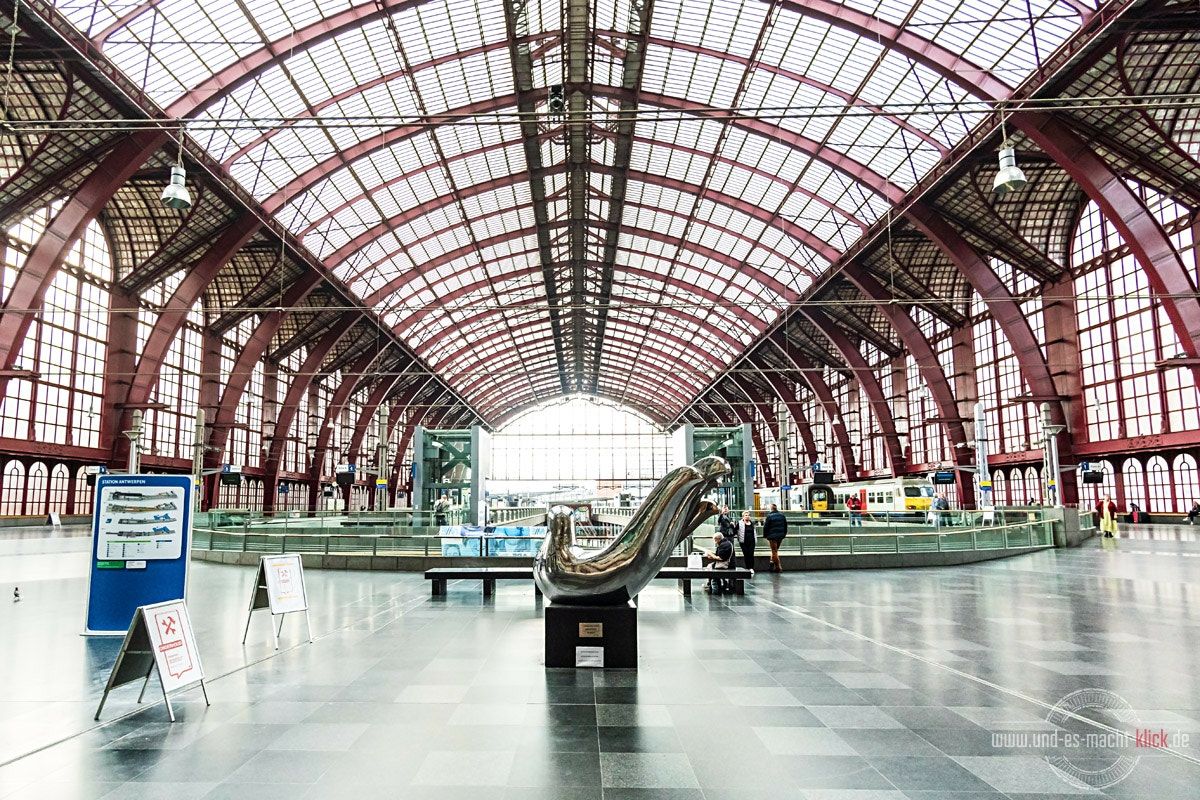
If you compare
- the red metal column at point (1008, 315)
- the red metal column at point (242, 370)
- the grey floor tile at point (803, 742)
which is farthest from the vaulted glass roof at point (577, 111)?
the grey floor tile at point (803, 742)

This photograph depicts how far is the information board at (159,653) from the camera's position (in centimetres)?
498

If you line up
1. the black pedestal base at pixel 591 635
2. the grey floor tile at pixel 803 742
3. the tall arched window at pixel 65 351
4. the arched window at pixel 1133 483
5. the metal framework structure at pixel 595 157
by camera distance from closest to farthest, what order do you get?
the grey floor tile at pixel 803 742, the black pedestal base at pixel 591 635, the metal framework structure at pixel 595 157, the tall arched window at pixel 65 351, the arched window at pixel 1133 483

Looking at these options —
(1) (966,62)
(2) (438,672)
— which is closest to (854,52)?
(1) (966,62)

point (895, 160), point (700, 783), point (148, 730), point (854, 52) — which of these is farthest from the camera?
point (895, 160)

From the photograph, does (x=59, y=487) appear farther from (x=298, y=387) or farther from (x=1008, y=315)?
(x=1008, y=315)

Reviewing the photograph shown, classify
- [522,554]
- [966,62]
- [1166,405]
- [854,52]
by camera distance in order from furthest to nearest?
1. [1166,405]
2. [854,52]
3. [966,62]
4. [522,554]

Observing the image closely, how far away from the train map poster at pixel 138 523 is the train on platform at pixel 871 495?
25.5 m

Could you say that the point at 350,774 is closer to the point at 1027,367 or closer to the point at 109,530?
the point at 109,530

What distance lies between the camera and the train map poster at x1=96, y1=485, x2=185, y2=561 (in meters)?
7.93

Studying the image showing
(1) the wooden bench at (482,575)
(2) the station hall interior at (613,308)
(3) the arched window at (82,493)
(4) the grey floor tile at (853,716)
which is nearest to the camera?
(2) the station hall interior at (613,308)

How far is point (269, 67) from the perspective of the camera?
74.5 feet

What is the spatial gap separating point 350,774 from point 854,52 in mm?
26111

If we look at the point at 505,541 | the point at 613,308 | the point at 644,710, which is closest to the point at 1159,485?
the point at 613,308

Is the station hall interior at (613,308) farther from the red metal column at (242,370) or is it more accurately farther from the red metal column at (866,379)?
the red metal column at (866,379)
